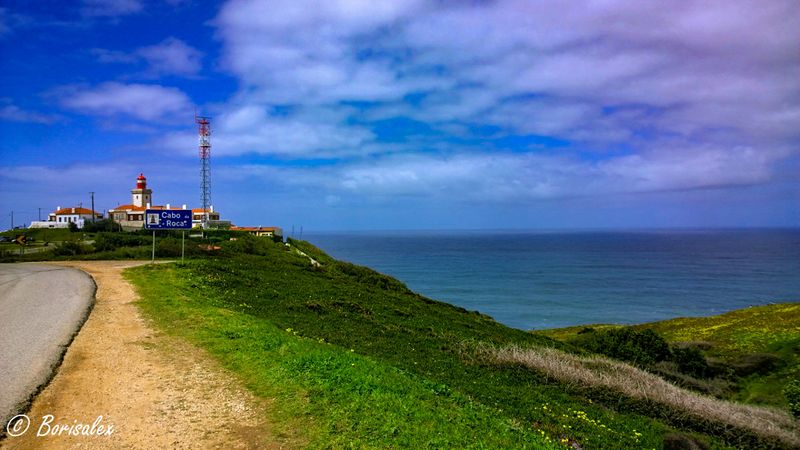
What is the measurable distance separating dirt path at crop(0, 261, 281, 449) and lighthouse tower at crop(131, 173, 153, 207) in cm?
8604

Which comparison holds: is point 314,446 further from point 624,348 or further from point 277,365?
point 624,348

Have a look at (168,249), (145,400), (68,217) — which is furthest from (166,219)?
(68,217)

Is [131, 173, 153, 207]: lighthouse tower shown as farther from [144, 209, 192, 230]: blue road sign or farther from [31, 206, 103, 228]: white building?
[144, 209, 192, 230]: blue road sign

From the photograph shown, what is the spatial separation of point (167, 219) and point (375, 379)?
21499 millimetres

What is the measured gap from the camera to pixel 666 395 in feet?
47.2

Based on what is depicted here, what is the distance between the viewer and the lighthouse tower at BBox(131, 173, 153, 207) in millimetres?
90250

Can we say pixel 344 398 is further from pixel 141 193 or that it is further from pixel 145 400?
pixel 141 193

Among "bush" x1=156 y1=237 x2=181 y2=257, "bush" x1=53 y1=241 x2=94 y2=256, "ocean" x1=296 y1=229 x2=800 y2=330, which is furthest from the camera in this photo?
"ocean" x1=296 y1=229 x2=800 y2=330

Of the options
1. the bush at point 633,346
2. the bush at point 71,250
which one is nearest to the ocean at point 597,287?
the bush at point 633,346

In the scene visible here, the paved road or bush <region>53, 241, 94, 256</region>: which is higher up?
bush <region>53, 241, 94, 256</region>

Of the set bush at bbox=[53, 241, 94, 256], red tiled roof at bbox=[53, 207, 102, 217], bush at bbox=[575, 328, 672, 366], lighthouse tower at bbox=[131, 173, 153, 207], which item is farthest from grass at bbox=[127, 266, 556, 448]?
red tiled roof at bbox=[53, 207, 102, 217]

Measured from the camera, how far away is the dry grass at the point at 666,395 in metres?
13.1

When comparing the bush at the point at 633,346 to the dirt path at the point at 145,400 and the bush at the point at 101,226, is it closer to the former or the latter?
the dirt path at the point at 145,400

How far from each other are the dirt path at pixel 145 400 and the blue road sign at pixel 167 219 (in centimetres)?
1446
